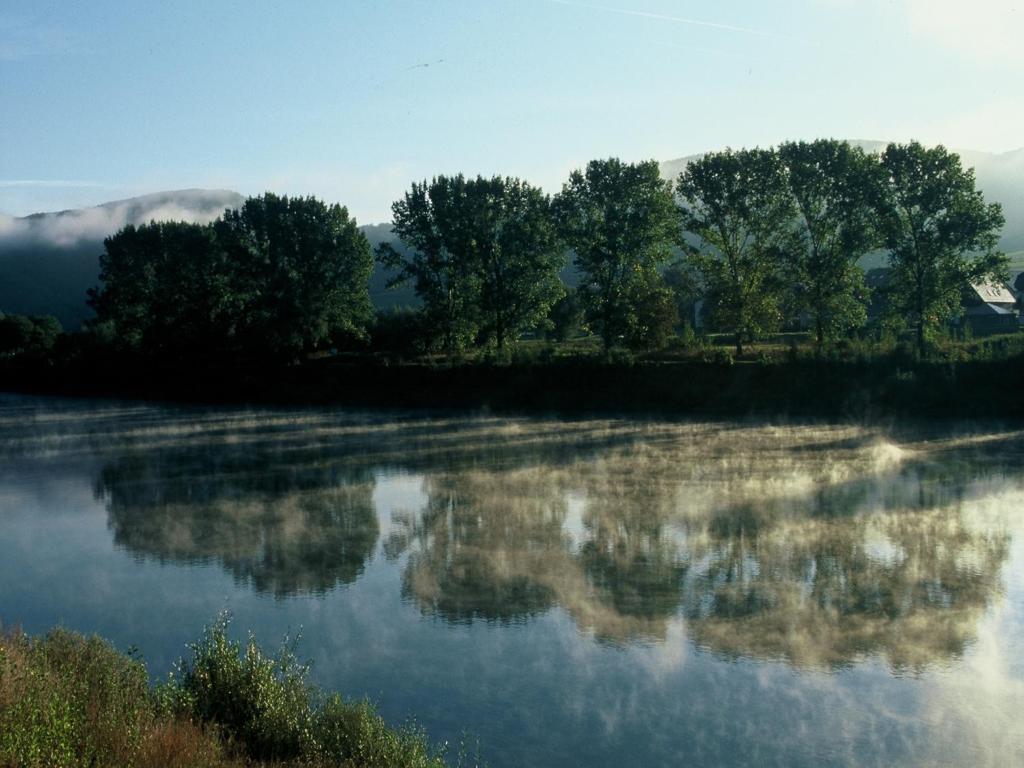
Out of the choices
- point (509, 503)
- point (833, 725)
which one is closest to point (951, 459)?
point (509, 503)

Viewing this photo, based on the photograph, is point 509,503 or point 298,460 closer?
point 509,503

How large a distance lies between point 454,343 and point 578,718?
2338 inches

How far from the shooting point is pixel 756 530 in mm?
25875

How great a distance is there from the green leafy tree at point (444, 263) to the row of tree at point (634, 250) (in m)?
0.11

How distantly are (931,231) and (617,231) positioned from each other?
20.8m

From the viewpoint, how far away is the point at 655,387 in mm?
59125

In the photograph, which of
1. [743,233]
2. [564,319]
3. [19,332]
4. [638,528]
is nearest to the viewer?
[638,528]

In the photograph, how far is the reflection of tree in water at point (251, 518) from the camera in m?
23.4

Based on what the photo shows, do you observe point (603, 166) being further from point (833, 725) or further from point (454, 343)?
point (833, 725)

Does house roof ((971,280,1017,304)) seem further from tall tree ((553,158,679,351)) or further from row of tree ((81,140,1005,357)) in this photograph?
tall tree ((553,158,679,351))

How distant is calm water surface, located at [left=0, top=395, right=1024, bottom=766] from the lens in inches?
554

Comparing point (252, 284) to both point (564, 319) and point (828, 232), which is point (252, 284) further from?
point (828, 232)

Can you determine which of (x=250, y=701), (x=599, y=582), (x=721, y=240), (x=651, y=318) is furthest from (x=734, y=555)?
(x=721, y=240)

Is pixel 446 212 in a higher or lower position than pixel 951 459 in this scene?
higher
